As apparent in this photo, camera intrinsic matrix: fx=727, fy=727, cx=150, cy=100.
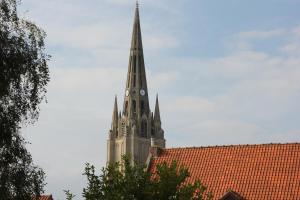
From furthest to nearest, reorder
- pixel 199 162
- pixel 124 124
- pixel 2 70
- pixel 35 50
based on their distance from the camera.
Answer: pixel 124 124
pixel 199 162
pixel 35 50
pixel 2 70

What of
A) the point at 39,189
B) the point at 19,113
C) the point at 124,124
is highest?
the point at 124,124

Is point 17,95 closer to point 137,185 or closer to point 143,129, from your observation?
point 137,185

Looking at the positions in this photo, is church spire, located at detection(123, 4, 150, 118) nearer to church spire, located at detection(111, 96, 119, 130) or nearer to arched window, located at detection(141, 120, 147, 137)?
church spire, located at detection(111, 96, 119, 130)

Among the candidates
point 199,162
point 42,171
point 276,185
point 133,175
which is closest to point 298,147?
point 276,185

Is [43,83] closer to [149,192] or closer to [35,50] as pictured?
[35,50]

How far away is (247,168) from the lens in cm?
4291

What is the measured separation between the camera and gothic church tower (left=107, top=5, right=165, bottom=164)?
15175 cm

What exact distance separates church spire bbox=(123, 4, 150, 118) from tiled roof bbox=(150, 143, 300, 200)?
107818mm

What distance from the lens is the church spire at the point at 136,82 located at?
153875 mm

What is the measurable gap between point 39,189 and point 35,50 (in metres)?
5.89

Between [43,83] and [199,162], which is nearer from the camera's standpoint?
[43,83]

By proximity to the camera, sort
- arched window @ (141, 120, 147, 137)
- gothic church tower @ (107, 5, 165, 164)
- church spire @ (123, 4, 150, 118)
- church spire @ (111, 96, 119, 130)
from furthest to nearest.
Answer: arched window @ (141, 120, 147, 137) < church spire @ (111, 96, 119, 130) < church spire @ (123, 4, 150, 118) < gothic church tower @ (107, 5, 165, 164)

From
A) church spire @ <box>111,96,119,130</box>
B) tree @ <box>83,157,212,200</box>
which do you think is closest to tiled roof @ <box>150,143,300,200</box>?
tree @ <box>83,157,212,200</box>

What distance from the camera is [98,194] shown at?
107ft
